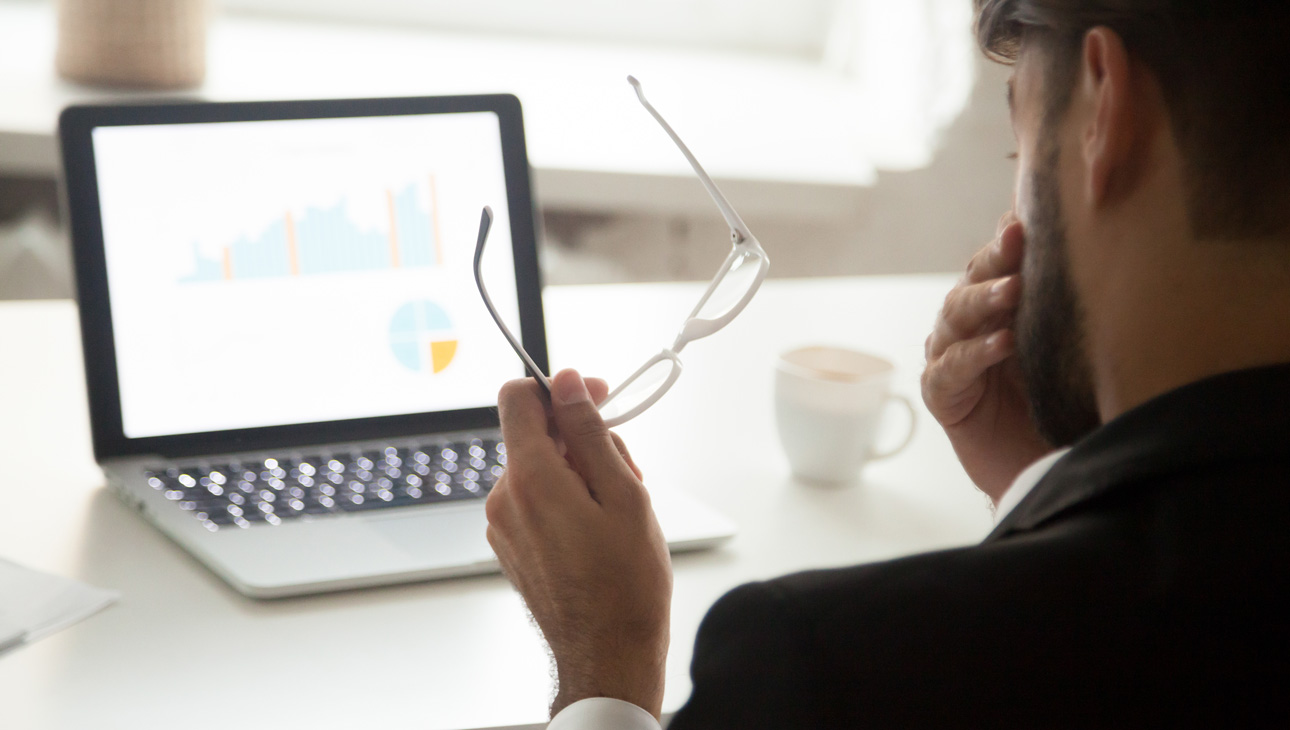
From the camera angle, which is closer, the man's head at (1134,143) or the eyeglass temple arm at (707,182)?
the man's head at (1134,143)

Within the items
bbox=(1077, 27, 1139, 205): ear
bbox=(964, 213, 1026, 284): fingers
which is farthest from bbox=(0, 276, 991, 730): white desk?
bbox=(1077, 27, 1139, 205): ear

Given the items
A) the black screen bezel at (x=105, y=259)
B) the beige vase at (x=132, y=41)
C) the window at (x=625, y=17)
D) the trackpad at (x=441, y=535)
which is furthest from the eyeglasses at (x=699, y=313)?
the window at (x=625, y=17)

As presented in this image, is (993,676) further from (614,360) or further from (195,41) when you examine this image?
(195,41)

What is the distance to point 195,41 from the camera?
179cm

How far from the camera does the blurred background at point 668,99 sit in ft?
6.19

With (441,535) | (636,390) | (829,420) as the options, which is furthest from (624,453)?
(829,420)

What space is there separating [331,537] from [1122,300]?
0.54 m

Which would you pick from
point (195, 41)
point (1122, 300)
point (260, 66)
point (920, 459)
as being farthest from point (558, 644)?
point (260, 66)

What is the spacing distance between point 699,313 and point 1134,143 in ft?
Result: 1.04

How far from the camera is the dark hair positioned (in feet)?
1.63

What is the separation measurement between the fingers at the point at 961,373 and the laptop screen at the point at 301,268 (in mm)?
355

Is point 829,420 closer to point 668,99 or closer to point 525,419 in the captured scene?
point 525,419

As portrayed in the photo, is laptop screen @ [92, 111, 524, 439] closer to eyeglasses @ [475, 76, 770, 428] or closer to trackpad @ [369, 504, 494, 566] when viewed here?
trackpad @ [369, 504, 494, 566]

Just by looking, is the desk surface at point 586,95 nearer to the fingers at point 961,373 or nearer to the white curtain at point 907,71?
the white curtain at point 907,71
